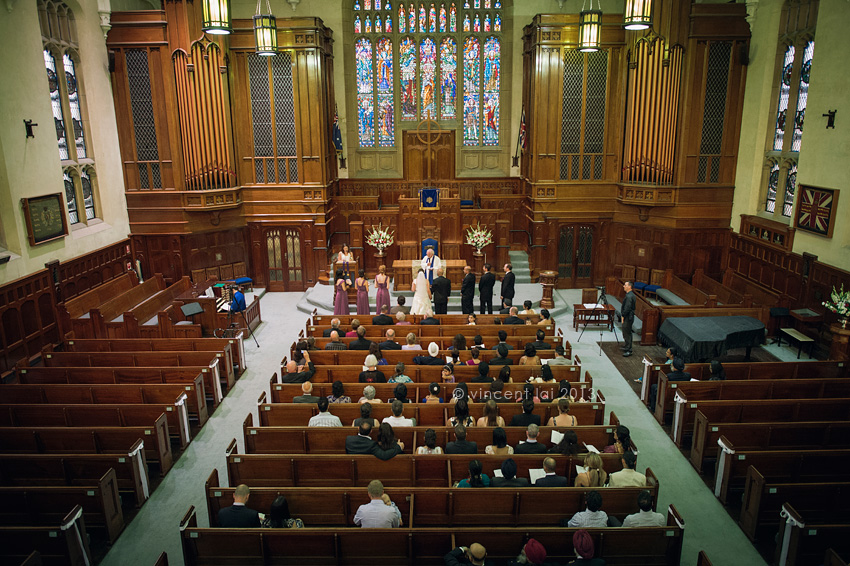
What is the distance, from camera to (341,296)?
13.6m

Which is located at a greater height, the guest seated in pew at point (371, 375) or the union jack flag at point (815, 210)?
the union jack flag at point (815, 210)

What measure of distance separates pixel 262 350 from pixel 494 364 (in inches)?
226

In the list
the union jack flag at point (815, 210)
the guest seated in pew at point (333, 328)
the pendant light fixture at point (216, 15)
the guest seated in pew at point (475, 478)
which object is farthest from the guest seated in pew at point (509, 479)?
the union jack flag at point (815, 210)

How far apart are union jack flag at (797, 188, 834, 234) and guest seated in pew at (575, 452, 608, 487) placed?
8389mm

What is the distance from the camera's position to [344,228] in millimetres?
18453

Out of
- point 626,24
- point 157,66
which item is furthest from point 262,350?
point 626,24

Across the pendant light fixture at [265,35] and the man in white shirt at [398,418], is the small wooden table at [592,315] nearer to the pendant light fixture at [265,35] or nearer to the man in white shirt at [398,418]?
the man in white shirt at [398,418]

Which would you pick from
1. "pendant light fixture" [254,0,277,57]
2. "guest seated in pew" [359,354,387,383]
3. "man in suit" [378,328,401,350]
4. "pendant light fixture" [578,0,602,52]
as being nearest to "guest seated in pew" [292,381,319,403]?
"guest seated in pew" [359,354,387,383]

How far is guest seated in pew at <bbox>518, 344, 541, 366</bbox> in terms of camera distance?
9.08 metres

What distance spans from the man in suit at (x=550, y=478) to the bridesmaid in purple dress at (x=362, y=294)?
7692 millimetres

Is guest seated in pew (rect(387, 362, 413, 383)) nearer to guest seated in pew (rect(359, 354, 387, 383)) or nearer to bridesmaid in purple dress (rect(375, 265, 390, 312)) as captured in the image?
guest seated in pew (rect(359, 354, 387, 383))

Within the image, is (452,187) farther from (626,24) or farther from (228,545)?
(228,545)

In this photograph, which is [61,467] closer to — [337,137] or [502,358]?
[502,358]

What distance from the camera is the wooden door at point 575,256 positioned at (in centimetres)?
1694
